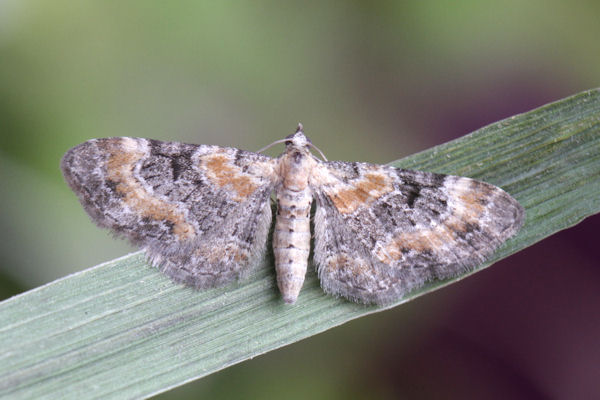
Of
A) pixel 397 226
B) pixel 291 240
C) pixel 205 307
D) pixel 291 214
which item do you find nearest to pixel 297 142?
pixel 291 214

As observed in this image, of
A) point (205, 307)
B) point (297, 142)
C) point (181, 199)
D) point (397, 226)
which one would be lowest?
point (205, 307)

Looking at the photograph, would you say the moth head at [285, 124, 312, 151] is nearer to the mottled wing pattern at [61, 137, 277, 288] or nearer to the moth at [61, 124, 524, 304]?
the moth at [61, 124, 524, 304]

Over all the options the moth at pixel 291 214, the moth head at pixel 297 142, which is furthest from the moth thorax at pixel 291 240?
the moth head at pixel 297 142

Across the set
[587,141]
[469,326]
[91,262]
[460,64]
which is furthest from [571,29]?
[91,262]

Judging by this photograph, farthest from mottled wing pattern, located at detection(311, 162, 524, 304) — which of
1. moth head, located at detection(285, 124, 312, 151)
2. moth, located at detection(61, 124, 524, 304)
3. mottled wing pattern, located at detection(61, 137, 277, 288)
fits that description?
mottled wing pattern, located at detection(61, 137, 277, 288)

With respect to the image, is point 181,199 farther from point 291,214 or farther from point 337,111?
point 337,111

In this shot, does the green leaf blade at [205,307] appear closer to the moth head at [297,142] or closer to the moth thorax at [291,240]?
the moth thorax at [291,240]
